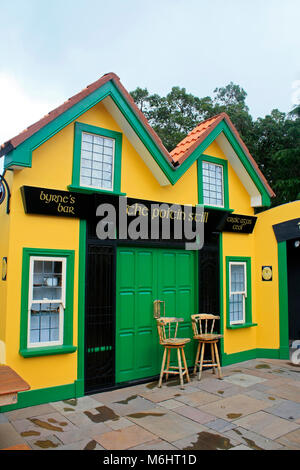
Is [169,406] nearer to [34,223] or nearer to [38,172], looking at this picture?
[34,223]

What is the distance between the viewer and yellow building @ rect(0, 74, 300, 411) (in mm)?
6012

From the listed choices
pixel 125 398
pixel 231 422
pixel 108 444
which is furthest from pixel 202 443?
pixel 125 398

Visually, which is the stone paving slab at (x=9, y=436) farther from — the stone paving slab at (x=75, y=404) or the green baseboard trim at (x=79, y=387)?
the green baseboard trim at (x=79, y=387)

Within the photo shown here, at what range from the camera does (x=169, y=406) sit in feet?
19.5

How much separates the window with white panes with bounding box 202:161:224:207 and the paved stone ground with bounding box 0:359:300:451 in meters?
4.23

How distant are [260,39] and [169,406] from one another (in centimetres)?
948

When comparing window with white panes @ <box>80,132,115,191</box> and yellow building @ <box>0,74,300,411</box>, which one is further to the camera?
window with white panes @ <box>80,132,115,191</box>

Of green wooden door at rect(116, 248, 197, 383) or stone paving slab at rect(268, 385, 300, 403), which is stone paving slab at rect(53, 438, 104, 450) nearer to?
green wooden door at rect(116, 248, 197, 383)

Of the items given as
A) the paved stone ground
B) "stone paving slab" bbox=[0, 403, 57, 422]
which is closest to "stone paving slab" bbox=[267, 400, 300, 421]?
the paved stone ground

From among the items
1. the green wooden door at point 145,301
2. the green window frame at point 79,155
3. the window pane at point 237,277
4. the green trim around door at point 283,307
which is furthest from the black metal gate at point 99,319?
the green trim around door at point 283,307

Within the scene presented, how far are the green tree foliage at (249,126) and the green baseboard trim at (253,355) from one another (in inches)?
340

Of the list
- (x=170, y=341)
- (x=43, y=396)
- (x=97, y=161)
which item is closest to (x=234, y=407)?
(x=170, y=341)

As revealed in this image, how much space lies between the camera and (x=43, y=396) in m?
5.97

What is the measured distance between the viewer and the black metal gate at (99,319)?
6609mm
